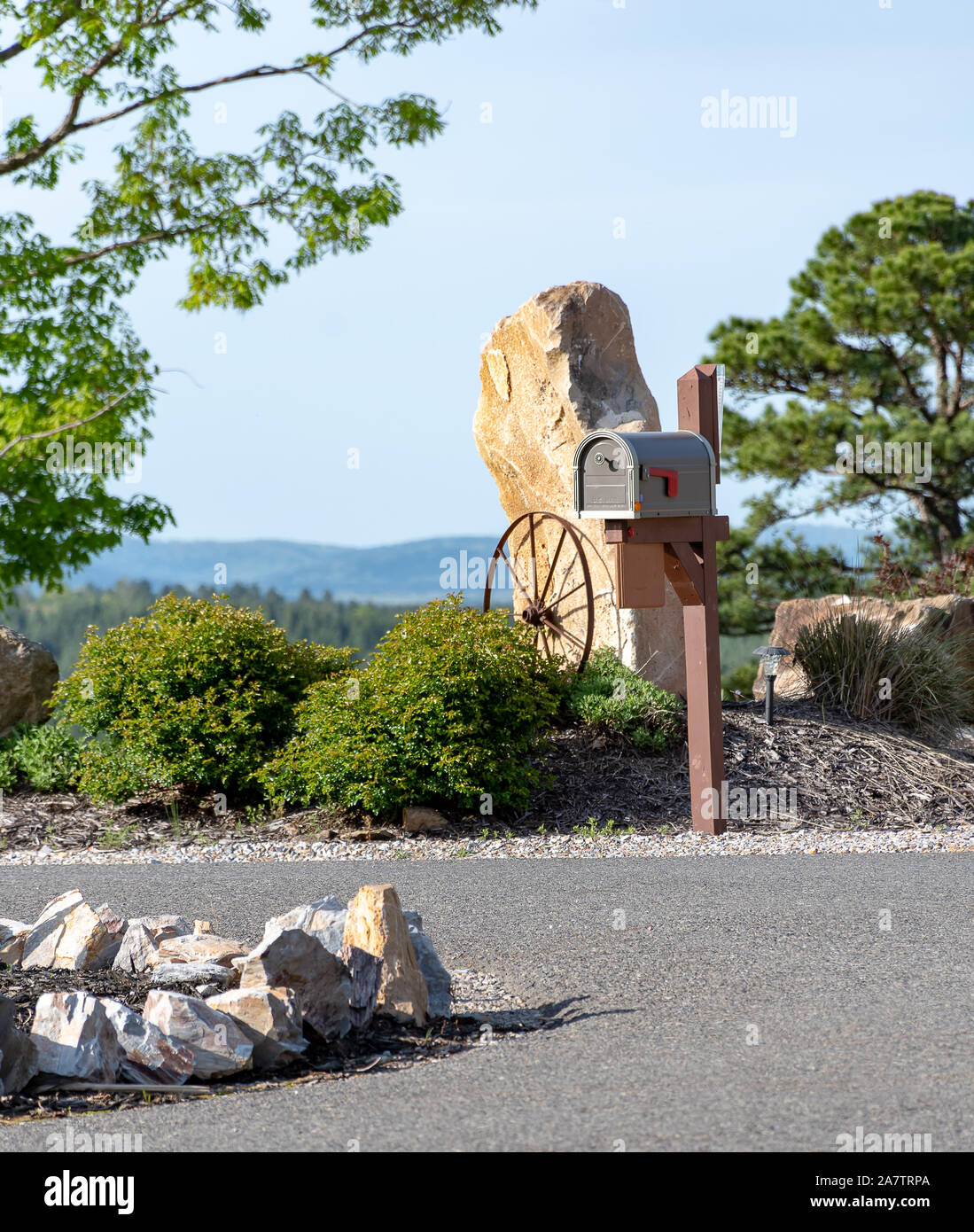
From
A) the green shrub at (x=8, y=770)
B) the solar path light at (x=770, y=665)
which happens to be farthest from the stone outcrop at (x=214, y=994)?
the green shrub at (x=8, y=770)

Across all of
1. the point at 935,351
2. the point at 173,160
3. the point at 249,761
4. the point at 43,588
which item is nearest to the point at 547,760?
the point at 249,761

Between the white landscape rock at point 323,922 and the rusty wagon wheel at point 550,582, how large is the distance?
575 centimetres

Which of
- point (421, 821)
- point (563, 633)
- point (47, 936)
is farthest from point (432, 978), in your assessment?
point (563, 633)

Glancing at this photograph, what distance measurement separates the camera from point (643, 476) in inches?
281

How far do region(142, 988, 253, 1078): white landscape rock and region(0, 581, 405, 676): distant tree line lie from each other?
31.0 m

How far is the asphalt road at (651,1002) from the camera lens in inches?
121

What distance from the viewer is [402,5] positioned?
1425 centimetres

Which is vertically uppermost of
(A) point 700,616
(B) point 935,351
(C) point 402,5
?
(C) point 402,5

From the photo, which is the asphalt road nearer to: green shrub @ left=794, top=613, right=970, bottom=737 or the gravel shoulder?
the gravel shoulder

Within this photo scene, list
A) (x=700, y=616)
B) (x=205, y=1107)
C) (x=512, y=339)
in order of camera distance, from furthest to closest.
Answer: (x=512, y=339) → (x=700, y=616) → (x=205, y=1107)

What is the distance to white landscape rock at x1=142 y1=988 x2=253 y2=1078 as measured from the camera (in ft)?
11.5

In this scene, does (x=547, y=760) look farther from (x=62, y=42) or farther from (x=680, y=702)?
(x=62, y=42)

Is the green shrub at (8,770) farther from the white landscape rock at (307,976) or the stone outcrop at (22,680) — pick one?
the white landscape rock at (307,976)
